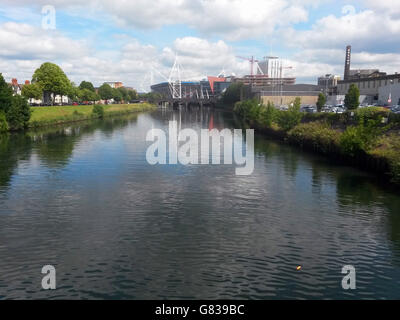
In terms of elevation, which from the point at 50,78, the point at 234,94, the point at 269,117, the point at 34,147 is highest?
the point at 50,78

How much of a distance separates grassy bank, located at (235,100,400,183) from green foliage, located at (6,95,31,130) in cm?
5191

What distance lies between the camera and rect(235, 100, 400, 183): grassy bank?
124 ft

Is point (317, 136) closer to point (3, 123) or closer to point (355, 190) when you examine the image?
point (355, 190)

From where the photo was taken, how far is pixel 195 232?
22.9 m

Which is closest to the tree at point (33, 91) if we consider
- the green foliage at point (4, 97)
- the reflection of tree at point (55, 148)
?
the green foliage at point (4, 97)

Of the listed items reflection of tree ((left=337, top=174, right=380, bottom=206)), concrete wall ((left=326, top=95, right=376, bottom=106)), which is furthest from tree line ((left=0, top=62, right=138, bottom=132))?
concrete wall ((left=326, top=95, right=376, bottom=106))

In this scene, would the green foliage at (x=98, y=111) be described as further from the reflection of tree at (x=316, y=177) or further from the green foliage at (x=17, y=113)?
the reflection of tree at (x=316, y=177)

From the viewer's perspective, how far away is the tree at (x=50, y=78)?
114 m

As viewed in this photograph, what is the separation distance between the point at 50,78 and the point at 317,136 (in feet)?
302

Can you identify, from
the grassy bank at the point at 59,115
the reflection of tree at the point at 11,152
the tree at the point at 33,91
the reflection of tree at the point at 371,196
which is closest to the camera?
the reflection of tree at the point at 371,196

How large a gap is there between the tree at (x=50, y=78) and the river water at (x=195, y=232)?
82.1 meters

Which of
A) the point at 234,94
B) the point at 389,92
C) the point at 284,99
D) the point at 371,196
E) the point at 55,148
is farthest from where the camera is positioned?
the point at 234,94

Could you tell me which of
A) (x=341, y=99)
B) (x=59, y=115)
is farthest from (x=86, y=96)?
(x=341, y=99)
